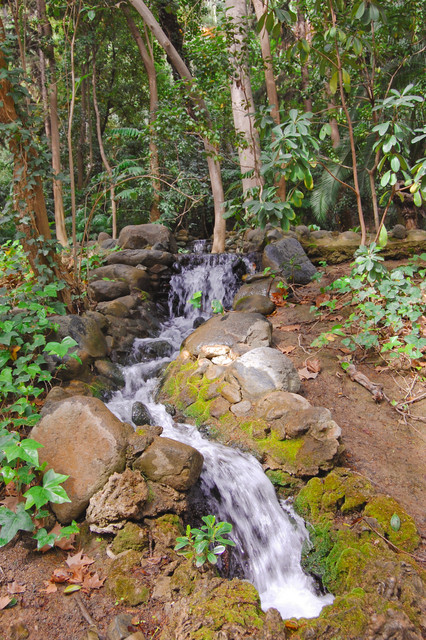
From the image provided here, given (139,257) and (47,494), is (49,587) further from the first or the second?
(139,257)

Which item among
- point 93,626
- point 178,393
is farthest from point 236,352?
point 93,626

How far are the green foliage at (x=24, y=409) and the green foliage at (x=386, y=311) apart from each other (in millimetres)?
3156

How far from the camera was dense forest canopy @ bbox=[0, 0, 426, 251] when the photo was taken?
14.2 feet

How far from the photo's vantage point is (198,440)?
4.07 meters

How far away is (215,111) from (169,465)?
8412 mm

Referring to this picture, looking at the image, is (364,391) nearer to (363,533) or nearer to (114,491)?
(363,533)

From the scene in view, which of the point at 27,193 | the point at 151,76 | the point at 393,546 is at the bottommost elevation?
the point at 393,546

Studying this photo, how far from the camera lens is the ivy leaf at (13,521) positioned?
237 cm

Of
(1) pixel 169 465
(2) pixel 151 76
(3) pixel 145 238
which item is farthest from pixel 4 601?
(2) pixel 151 76

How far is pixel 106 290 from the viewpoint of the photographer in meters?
7.29

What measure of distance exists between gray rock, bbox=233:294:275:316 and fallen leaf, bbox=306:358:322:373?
159cm

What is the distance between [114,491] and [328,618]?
155cm

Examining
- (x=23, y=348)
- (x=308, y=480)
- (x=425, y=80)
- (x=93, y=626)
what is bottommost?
(x=308, y=480)

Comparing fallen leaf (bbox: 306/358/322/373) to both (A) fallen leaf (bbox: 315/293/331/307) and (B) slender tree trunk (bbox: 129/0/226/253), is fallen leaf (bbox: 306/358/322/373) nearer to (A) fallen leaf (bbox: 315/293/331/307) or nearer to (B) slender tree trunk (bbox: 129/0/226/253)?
(A) fallen leaf (bbox: 315/293/331/307)
